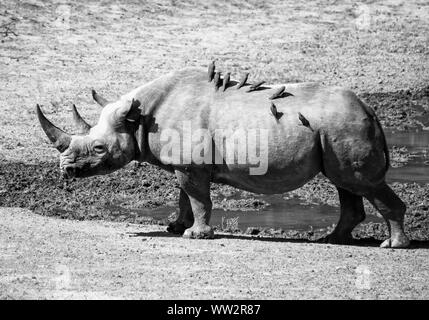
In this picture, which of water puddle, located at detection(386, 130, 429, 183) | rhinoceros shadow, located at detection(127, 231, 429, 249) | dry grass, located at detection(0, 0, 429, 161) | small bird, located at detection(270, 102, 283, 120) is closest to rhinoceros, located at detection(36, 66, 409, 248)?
small bird, located at detection(270, 102, 283, 120)

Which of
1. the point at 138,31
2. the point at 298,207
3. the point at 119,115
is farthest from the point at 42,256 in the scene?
the point at 138,31

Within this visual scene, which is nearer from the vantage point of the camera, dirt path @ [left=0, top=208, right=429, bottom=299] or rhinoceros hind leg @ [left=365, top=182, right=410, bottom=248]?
dirt path @ [left=0, top=208, right=429, bottom=299]

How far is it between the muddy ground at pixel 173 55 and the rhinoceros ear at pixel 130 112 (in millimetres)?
2617

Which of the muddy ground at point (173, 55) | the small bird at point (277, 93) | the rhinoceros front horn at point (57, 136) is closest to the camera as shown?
the small bird at point (277, 93)

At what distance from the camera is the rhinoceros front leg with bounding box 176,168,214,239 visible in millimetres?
13195

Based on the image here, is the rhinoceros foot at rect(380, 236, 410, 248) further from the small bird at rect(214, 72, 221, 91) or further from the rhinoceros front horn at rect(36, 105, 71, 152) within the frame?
the rhinoceros front horn at rect(36, 105, 71, 152)

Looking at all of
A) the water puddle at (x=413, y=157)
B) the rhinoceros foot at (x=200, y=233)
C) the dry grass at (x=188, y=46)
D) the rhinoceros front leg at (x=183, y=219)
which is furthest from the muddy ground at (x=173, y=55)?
the rhinoceros foot at (x=200, y=233)

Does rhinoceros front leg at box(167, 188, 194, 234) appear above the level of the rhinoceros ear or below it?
below

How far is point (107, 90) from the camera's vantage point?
2011 cm

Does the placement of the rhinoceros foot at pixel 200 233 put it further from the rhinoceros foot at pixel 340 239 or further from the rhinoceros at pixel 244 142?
the rhinoceros foot at pixel 340 239

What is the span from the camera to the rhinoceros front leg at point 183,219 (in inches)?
539

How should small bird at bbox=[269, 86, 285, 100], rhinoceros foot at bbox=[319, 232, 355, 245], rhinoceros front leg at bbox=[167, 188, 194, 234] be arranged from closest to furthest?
small bird at bbox=[269, 86, 285, 100], rhinoceros foot at bbox=[319, 232, 355, 245], rhinoceros front leg at bbox=[167, 188, 194, 234]

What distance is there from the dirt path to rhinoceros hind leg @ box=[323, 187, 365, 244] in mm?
416

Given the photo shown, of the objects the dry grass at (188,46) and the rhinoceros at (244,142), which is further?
the dry grass at (188,46)
